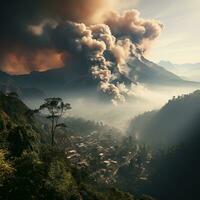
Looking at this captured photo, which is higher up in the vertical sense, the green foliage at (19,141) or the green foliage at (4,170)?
the green foliage at (19,141)

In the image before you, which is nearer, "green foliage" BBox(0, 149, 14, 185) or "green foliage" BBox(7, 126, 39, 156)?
"green foliage" BBox(0, 149, 14, 185)

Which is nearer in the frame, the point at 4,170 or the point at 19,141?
the point at 4,170

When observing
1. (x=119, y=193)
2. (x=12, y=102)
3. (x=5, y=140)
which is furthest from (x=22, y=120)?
(x=119, y=193)

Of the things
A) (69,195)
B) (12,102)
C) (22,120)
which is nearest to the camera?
(69,195)

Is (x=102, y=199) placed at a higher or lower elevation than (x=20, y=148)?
lower

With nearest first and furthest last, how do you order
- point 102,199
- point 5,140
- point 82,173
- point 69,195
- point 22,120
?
point 69,195 → point 5,140 → point 102,199 → point 82,173 → point 22,120

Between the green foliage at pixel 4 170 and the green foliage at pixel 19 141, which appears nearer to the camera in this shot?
the green foliage at pixel 4 170

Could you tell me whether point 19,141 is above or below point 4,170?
above

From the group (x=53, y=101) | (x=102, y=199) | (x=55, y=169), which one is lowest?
(x=102, y=199)

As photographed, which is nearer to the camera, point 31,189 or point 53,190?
point 31,189

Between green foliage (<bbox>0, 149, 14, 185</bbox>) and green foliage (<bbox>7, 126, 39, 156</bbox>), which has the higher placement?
green foliage (<bbox>7, 126, 39, 156</bbox>)

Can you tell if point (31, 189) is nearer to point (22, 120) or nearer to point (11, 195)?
point (11, 195)
